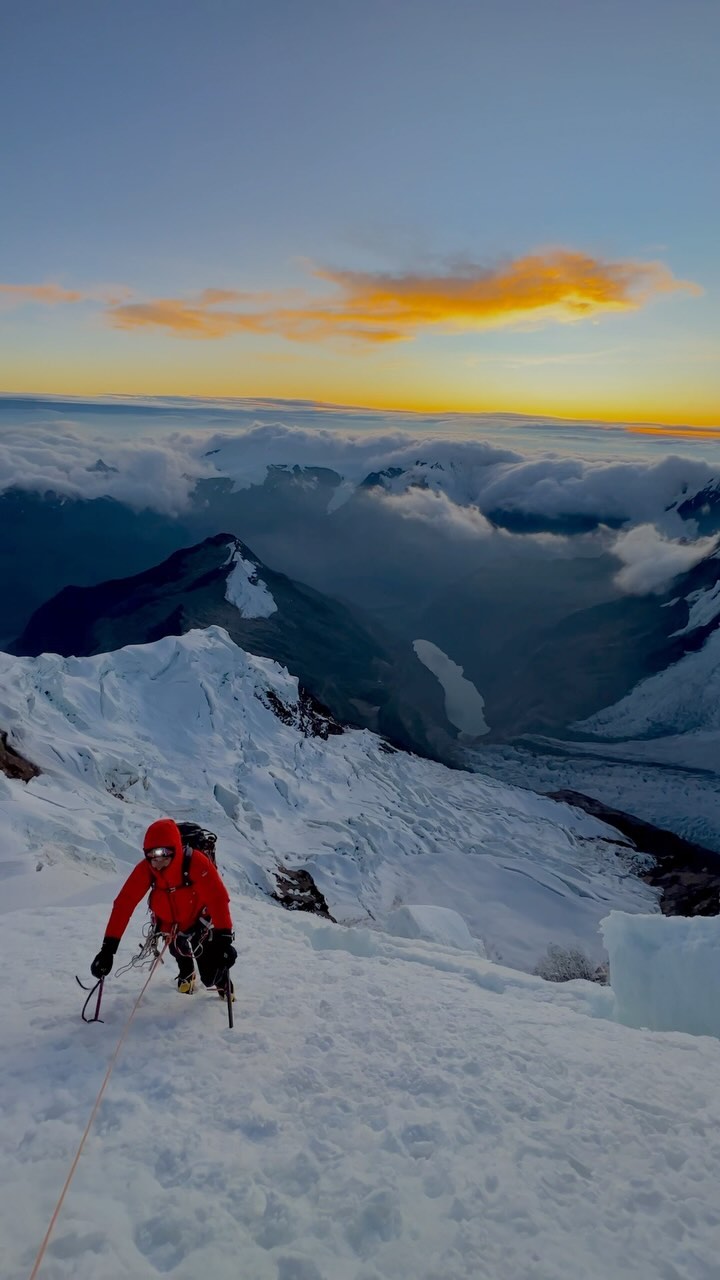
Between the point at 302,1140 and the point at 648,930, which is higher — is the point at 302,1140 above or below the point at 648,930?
above

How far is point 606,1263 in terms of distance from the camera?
5254 mm

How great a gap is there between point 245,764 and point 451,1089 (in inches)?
2951

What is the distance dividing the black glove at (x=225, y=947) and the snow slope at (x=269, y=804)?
1823cm

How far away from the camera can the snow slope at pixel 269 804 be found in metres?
46.6

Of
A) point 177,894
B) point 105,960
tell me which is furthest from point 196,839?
point 105,960

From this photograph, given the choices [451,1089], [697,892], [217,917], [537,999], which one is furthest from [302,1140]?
[697,892]

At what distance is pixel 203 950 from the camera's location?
8750 mm

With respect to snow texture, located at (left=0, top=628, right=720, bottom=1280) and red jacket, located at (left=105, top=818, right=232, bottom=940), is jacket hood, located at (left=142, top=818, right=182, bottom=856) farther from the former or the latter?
snow texture, located at (left=0, top=628, right=720, bottom=1280)

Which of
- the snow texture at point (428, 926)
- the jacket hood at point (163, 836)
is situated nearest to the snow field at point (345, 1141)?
the jacket hood at point (163, 836)

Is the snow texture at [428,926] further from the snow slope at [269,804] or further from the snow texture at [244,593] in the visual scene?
the snow texture at [244,593]

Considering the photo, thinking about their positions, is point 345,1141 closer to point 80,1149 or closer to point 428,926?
point 80,1149

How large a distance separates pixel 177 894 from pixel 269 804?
70820 mm

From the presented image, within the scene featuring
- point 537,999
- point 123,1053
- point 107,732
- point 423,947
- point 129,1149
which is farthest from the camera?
point 107,732

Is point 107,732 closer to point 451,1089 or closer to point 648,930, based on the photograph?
point 648,930
